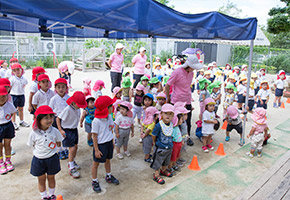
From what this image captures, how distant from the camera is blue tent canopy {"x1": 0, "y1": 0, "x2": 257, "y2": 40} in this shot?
282 centimetres

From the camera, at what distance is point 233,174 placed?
13.7 feet

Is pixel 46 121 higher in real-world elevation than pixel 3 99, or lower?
lower

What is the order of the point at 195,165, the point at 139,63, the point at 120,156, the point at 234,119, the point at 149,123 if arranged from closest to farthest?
the point at 149,123 < the point at 195,165 < the point at 120,156 < the point at 234,119 < the point at 139,63

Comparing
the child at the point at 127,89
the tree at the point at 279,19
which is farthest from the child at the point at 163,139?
the tree at the point at 279,19

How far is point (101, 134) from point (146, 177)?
116 cm

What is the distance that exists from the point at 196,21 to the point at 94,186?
348cm

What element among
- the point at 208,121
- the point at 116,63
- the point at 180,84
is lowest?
the point at 208,121

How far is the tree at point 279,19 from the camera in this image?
471 inches

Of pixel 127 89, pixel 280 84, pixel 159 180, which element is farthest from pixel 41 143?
pixel 280 84

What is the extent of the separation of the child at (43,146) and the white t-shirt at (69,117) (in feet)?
1.98

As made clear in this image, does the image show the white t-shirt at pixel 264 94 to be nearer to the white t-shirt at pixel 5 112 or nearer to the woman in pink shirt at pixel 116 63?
the woman in pink shirt at pixel 116 63

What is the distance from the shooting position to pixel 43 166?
3070mm

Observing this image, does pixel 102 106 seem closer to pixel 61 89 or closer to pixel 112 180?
pixel 61 89

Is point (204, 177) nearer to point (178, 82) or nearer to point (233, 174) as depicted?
point (233, 174)
